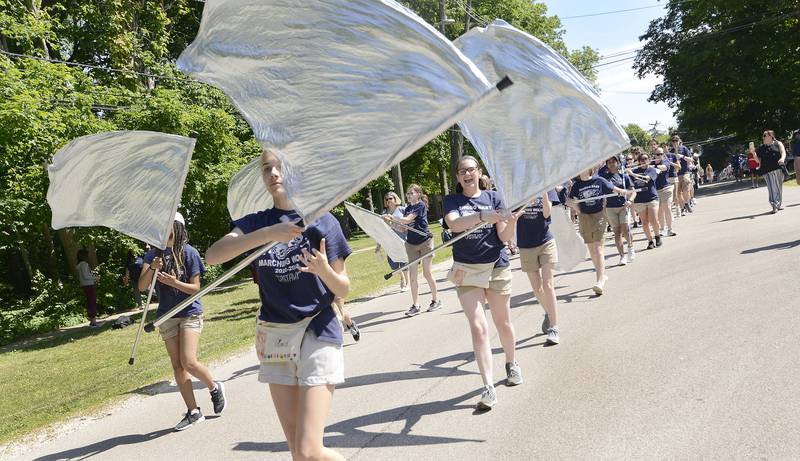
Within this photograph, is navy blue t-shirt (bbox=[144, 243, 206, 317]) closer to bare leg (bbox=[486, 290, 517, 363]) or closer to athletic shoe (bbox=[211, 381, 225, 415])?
athletic shoe (bbox=[211, 381, 225, 415])

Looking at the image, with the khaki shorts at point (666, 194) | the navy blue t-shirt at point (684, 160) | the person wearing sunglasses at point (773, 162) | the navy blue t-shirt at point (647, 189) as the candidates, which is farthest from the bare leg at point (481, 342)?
the navy blue t-shirt at point (684, 160)

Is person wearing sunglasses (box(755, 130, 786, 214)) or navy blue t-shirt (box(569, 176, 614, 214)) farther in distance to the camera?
person wearing sunglasses (box(755, 130, 786, 214))

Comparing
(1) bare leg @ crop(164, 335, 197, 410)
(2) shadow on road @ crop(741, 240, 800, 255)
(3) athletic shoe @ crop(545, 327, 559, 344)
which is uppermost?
(1) bare leg @ crop(164, 335, 197, 410)

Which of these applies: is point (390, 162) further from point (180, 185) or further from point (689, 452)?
point (689, 452)

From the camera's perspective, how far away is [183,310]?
5.66 metres

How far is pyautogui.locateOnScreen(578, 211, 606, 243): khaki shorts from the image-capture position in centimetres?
960

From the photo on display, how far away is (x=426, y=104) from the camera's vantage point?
270 cm

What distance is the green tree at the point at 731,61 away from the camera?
107 ft

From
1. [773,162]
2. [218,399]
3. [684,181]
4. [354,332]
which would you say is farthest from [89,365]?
[684,181]

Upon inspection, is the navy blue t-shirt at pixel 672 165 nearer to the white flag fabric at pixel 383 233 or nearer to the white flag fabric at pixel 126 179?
the white flag fabric at pixel 383 233

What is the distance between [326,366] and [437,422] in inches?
78.0

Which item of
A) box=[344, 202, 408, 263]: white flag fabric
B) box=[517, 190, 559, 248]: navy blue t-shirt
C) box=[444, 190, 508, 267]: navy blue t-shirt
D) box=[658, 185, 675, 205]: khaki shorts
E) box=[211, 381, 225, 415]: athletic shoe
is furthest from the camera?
box=[658, 185, 675, 205]: khaki shorts

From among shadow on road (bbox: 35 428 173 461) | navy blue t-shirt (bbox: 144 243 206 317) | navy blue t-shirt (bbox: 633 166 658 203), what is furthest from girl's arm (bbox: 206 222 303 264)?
navy blue t-shirt (bbox: 633 166 658 203)

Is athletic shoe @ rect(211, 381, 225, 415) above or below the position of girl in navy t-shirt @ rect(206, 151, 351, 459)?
below
